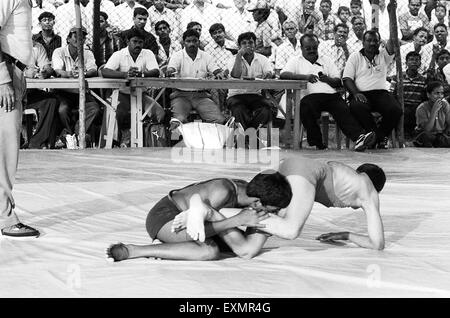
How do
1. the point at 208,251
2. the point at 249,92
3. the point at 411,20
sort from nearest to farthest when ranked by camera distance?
the point at 208,251, the point at 249,92, the point at 411,20

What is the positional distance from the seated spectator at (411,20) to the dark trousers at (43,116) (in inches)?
150

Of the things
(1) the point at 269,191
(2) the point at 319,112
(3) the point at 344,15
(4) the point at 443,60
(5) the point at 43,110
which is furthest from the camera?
(3) the point at 344,15

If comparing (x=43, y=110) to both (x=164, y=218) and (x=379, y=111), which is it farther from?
(x=164, y=218)

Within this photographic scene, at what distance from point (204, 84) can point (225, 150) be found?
646 mm

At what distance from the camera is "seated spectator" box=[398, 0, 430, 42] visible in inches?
366

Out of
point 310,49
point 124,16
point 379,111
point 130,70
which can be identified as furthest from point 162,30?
point 379,111

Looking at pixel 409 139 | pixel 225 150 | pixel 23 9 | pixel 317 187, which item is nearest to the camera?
pixel 317 187

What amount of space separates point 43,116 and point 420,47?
12.4ft

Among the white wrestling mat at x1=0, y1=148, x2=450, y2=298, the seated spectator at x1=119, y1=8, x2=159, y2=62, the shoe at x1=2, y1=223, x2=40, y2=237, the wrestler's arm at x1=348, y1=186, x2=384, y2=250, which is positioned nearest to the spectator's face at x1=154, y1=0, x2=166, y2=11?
the seated spectator at x1=119, y1=8, x2=159, y2=62

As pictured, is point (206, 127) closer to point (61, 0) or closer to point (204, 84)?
point (204, 84)

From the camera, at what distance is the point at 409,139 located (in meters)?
8.38

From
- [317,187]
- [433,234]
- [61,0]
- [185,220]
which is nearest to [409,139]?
[61,0]

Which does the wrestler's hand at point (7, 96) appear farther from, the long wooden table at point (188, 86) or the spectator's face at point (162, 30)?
the spectator's face at point (162, 30)

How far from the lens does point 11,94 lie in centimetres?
372
